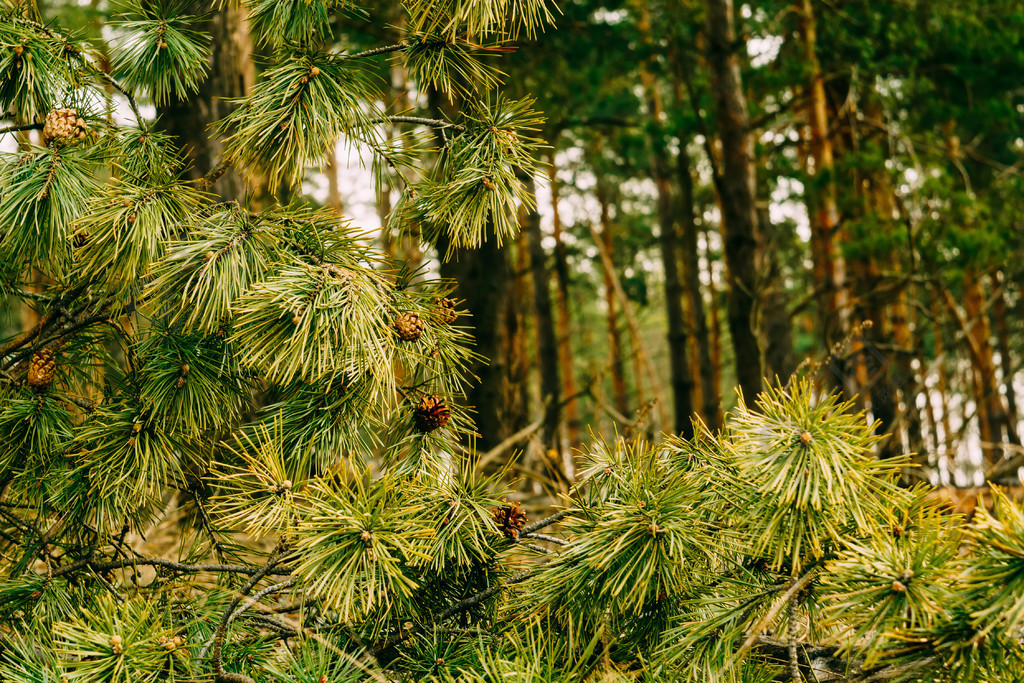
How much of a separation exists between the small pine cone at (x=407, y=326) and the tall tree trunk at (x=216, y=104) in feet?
7.60

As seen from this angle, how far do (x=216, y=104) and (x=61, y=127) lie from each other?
2289 millimetres

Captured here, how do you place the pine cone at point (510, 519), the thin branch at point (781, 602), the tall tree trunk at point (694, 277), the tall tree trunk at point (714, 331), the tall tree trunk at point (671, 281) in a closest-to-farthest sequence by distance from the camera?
the thin branch at point (781, 602)
the pine cone at point (510, 519)
the tall tree trunk at point (671, 281)
the tall tree trunk at point (694, 277)
the tall tree trunk at point (714, 331)

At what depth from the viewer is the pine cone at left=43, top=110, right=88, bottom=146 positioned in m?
1.55

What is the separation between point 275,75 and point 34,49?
587mm

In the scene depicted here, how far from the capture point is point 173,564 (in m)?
1.62

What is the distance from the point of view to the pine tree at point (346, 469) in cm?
117

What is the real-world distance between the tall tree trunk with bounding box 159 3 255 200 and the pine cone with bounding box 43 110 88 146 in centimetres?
184

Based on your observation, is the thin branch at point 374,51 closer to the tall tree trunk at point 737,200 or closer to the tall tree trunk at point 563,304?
the tall tree trunk at point 737,200

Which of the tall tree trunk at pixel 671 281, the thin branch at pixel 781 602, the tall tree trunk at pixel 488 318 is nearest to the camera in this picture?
the thin branch at pixel 781 602

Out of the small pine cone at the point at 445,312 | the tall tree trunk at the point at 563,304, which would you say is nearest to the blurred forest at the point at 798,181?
the small pine cone at the point at 445,312

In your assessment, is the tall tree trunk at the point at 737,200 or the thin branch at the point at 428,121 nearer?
the thin branch at the point at 428,121

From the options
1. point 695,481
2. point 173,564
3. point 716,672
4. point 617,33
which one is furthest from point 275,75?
point 617,33

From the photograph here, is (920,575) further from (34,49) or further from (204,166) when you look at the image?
(204,166)

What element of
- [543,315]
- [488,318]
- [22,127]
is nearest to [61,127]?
[22,127]
